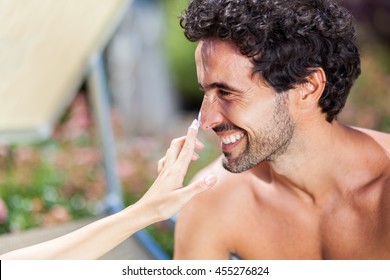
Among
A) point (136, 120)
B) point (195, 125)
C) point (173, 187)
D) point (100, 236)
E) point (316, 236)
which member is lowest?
point (136, 120)

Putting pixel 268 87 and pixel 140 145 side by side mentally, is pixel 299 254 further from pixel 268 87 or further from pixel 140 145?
pixel 140 145

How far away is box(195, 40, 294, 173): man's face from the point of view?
1829 millimetres

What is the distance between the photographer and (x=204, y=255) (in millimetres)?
2195

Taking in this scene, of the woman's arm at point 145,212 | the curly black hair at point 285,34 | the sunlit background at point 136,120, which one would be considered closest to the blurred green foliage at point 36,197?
the sunlit background at point 136,120

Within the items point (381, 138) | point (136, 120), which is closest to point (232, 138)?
point (381, 138)

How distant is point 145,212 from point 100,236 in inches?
5.2

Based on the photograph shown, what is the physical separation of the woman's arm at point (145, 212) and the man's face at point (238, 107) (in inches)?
5.5

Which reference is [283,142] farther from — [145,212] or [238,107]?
[145,212]

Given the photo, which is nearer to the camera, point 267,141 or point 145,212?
point 145,212

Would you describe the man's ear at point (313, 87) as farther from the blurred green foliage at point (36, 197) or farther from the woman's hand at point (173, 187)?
the blurred green foliage at point (36, 197)

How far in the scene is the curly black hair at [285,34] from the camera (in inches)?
70.5

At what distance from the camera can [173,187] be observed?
1670 millimetres

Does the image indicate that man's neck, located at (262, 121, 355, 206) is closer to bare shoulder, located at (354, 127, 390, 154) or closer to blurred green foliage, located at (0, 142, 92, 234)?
bare shoulder, located at (354, 127, 390, 154)

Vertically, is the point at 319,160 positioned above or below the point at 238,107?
below
